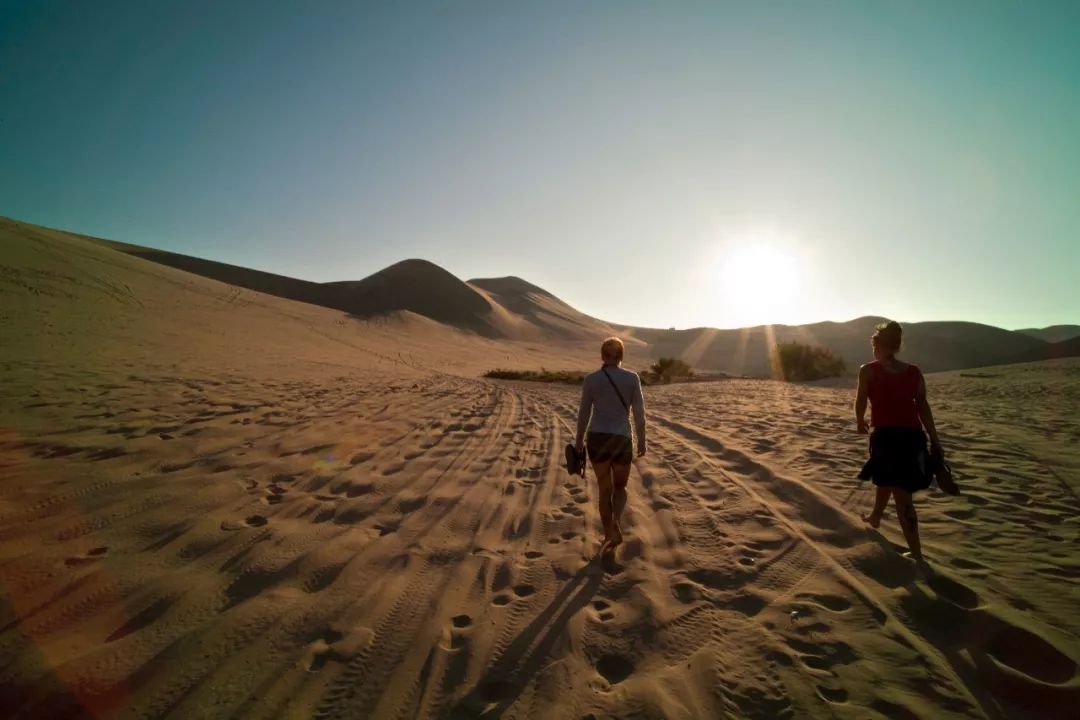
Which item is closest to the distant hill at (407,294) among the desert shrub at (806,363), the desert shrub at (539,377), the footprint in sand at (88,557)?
the desert shrub at (539,377)

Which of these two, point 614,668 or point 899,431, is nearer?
point 614,668

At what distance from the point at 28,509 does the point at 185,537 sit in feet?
5.38

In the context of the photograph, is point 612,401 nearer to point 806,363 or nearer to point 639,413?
point 639,413

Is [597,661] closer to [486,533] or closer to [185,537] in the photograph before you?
[486,533]

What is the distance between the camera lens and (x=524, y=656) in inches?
114

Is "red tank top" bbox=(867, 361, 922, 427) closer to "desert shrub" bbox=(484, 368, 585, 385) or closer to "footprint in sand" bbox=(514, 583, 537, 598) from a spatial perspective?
"footprint in sand" bbox=(514, 583, 537, 598)

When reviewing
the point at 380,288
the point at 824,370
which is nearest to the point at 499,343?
the point at 380,288

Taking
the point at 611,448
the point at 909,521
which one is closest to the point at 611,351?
the point at 611,448

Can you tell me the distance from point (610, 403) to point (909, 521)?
2609 millimetres

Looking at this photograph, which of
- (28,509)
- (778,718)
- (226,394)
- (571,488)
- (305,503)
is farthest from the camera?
(226,394)

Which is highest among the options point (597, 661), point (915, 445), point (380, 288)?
point (380, 288)

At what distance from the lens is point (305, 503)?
5.13 meters

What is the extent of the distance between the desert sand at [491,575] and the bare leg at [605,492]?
1.00 ft

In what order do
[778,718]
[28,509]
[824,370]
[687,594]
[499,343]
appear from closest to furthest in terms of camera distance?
[778,718], [687,594], [28,509], [824,370], [499,343]
